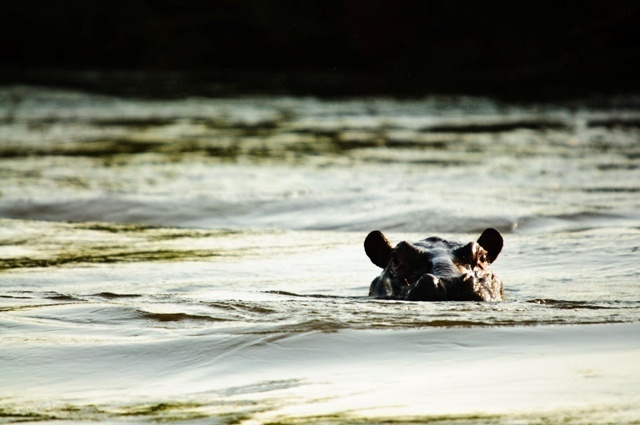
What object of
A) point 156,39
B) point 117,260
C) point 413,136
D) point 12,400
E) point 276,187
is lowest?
point 12,400

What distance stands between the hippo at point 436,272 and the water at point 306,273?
0.12 meters

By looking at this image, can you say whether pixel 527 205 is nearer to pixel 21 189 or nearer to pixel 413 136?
pixel 21 189

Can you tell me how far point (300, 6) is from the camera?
87.6 ft

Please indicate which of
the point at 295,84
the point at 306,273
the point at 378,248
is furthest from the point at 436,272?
the point at 295,84

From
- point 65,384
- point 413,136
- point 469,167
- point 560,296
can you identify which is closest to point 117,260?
point 560,296

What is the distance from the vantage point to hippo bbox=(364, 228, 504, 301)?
595 cm

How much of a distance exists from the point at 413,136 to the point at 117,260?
357 inches

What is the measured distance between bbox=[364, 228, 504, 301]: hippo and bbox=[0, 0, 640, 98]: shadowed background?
1649cm

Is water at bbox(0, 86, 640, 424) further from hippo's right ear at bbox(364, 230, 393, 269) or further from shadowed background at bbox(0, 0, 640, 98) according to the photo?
shadowed background at bbox(0, 0, 640, 98)

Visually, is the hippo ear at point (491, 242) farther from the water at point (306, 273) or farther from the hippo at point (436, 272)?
Result: the water at point (306, 273)

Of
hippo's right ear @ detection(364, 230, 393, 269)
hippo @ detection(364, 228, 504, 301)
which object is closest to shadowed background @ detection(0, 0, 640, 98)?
hippo's right ear @ detection(364, 230, 393, 269)

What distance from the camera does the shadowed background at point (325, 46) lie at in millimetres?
23250

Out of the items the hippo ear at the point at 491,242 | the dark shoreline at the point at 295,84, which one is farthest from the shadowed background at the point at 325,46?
the hippo ear at the point at 491,242

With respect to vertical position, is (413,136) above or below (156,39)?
below
